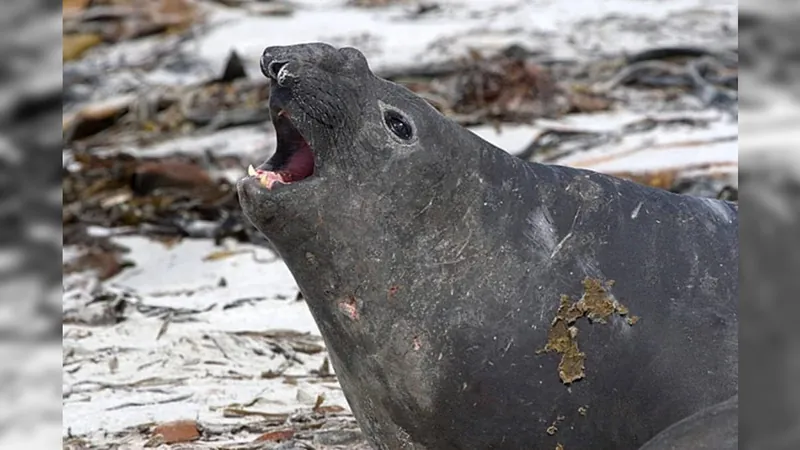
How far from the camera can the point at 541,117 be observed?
795 centimetres

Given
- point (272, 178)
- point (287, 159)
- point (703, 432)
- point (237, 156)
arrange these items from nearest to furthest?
point (703, 432) < point (272, 178) < point (287, 159) < point (237, 156)

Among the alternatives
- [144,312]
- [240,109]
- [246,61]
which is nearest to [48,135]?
[144,312]

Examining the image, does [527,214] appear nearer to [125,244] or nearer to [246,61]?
[125,244]

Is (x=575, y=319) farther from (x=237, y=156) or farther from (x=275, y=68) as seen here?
(x=237, y=156)

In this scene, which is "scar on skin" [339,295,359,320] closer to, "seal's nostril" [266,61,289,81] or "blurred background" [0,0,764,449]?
"seal's nostril" [266,61,289,81]

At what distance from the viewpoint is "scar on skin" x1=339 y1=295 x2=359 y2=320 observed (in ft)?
8.24

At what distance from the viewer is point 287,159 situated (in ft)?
8.35

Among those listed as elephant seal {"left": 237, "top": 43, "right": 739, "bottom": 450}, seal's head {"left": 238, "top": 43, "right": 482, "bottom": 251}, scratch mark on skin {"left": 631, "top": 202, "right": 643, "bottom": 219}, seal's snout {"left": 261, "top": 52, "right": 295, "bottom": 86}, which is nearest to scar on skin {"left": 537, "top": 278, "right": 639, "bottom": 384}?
elephant seal {"left": 237, "top": 43, "right": 739, "bottom": 450}

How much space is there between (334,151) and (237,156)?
543cm

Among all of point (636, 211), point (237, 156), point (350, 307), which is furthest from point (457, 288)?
point (237, 156)

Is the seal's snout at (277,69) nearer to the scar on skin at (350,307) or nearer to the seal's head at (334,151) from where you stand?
the seal's head at (334,151)

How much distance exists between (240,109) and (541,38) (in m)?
2.55

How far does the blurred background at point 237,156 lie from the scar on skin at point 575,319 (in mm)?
477

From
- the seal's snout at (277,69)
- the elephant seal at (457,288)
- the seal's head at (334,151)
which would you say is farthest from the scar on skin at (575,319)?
the seal's snout at (277,69)
